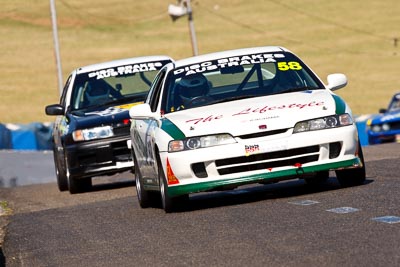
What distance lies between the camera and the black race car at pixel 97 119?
54.6ft

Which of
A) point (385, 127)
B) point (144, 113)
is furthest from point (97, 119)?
point (385, 127)

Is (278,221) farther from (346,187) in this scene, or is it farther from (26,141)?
(26,141)

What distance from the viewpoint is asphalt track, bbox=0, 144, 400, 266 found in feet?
26.7

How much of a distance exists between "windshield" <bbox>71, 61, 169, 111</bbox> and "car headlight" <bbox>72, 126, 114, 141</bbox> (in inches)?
29.2

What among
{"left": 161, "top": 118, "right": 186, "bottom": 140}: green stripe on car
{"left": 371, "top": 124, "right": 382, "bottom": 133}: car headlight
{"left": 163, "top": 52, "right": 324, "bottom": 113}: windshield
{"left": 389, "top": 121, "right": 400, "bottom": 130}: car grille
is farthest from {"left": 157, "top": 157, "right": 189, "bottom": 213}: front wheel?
{"left": 371, "top": 124, "right": 382, "bottom": 133}: car headlight

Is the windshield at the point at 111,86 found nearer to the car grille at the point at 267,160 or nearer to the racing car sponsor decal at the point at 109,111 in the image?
the racing car sponsor decal at the point at 109,111

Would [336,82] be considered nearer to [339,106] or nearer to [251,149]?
[339,106]

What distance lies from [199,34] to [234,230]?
57016 mm

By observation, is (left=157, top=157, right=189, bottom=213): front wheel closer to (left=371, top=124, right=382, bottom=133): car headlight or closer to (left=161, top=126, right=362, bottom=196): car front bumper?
(left=161, top=126, right=362, bottom=196): car front bumper

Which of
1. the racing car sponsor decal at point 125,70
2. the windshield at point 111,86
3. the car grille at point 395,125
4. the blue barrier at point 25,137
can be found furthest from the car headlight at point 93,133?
the blue barrier at point 25,137

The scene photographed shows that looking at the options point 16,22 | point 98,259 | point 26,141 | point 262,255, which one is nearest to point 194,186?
point 98,259

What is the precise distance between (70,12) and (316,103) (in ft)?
192

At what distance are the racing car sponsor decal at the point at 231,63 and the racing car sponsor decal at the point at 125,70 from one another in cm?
516

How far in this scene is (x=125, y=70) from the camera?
17.7 metres
